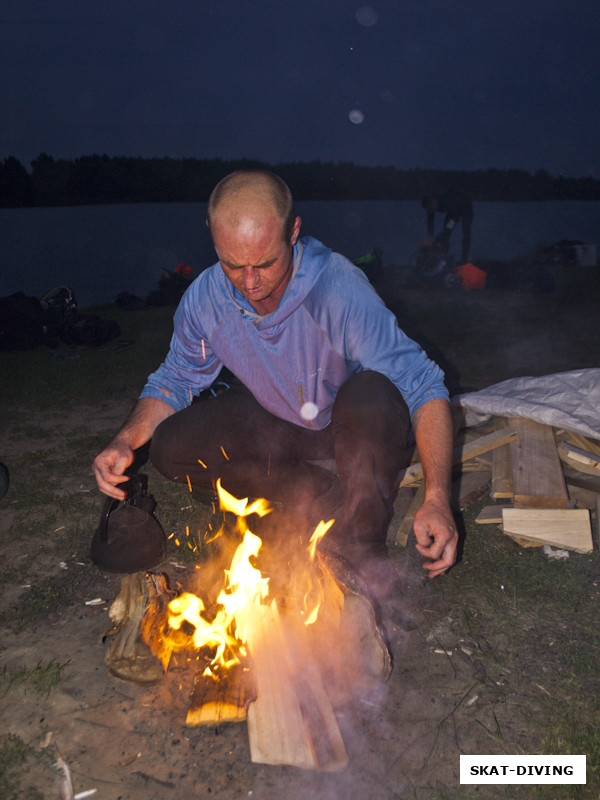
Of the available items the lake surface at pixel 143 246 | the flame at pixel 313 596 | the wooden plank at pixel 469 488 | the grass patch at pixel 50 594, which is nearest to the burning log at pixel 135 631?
the grass patch at pixel 50 594

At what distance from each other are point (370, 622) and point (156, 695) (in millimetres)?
930

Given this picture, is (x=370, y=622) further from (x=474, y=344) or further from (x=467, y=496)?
(x=474, y=344)

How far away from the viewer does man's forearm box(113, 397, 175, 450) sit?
3.15m

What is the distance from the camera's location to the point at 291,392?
3.28 metres

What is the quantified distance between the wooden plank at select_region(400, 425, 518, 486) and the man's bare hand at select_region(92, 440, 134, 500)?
6.46 feet

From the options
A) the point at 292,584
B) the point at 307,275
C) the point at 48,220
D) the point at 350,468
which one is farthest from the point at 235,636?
the point at 48,220

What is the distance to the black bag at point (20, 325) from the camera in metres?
8.31

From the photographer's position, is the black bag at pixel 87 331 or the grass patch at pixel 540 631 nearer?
the grass patch at pixel 540 631

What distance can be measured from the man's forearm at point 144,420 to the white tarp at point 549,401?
226cm

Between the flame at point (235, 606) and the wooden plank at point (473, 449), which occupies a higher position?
the wooden plank at point (473, 449)

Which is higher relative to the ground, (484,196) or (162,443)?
(484,196)

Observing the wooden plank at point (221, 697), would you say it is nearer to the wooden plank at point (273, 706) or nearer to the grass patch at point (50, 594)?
the wooden plank at point (273, 706)

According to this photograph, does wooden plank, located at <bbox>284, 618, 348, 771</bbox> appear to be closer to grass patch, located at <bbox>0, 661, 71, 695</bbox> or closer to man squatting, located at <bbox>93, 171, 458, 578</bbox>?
man squatting, located at <bbox>93, 171, 458, 578</bbox>

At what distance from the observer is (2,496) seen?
13.6 ft
